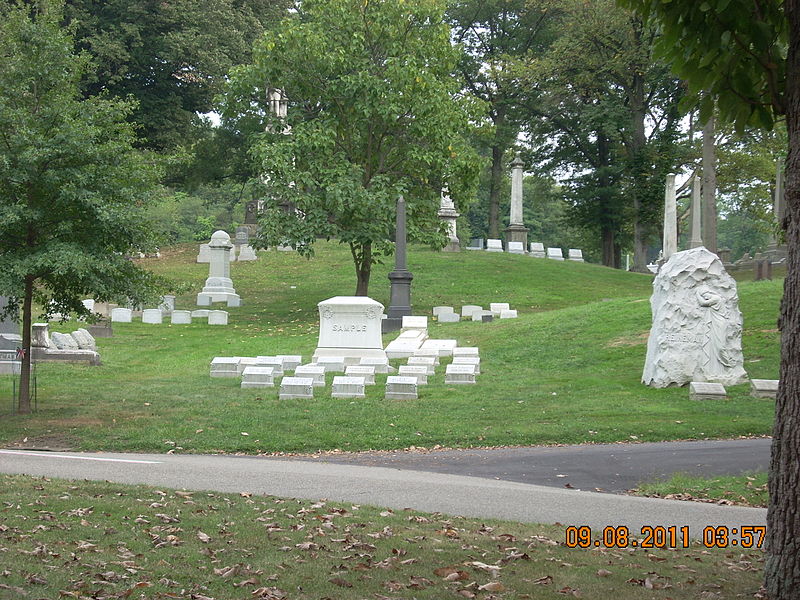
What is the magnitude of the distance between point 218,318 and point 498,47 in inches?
1369

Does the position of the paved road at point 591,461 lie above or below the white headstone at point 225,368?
below

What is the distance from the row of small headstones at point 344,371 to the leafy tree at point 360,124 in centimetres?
1027

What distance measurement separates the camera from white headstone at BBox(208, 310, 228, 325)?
30.2 m

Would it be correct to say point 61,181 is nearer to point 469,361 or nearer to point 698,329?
point 469,361

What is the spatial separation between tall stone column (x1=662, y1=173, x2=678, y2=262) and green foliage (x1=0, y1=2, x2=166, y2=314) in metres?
29.0

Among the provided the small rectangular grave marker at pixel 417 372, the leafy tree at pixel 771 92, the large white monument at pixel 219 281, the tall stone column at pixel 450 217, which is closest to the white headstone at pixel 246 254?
the large white monument at pixel 219 281

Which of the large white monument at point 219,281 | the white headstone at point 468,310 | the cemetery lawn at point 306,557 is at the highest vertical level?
the large white monument at point 219,281

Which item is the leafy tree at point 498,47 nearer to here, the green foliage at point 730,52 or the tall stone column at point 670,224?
the tall stone column at point 670,224

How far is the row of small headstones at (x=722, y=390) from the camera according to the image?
54.7ft

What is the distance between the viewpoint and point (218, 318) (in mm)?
30141

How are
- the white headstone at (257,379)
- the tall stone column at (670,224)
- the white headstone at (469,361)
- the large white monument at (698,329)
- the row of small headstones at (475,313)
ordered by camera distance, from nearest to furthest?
1. the large white monument at (698,329)
2. the white headstone at (257,379)
3. the white headstone at (469,361)
4. the row of small headstones at (475,313)
5. the tall stone column at (670,224)

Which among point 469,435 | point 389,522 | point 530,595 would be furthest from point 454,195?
point 530,595

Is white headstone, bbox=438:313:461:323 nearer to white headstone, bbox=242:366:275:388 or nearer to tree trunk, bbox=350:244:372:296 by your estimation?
tree trunk, bbox=350:244:372:296

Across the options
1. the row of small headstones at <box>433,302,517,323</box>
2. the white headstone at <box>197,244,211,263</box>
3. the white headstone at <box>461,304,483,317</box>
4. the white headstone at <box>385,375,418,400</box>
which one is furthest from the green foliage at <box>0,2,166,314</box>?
the white headstone at <box>197,244,211,263</box>
